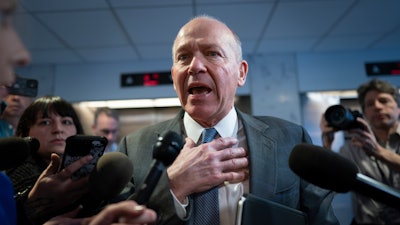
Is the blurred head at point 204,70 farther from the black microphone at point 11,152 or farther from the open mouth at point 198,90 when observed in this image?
the black microphone at point 11,152

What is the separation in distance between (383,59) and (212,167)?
3868mm

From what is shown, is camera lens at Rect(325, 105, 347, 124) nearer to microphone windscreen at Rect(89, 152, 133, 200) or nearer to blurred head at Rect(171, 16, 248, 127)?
blurred head at Rect(171, 16, 248, 127)

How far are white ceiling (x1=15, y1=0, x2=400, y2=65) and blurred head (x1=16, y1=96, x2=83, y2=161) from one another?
1.09 m

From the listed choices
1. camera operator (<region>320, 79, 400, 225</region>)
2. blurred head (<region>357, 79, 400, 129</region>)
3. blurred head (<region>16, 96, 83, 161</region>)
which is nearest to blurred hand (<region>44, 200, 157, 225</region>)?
blurred head (<region>16, 96, 83, 161</region>)

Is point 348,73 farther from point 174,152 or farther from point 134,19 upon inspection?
point 174,152

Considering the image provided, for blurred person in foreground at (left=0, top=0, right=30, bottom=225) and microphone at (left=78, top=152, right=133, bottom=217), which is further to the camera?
microphone at (left=78, top=152, right=133, bottom=217)

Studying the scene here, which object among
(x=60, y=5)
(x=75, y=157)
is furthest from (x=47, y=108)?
(x=60, y=5)

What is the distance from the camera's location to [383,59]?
3812 mm

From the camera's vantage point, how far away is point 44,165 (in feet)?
3.48

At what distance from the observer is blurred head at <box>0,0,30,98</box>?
0.25 meters

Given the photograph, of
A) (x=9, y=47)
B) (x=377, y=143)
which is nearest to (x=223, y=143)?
(x=9, y=47)

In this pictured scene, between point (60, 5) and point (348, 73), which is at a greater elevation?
point (60, 5)

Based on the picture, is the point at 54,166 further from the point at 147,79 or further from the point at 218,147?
A: the point at 147,79

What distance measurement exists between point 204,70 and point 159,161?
0.59 m
